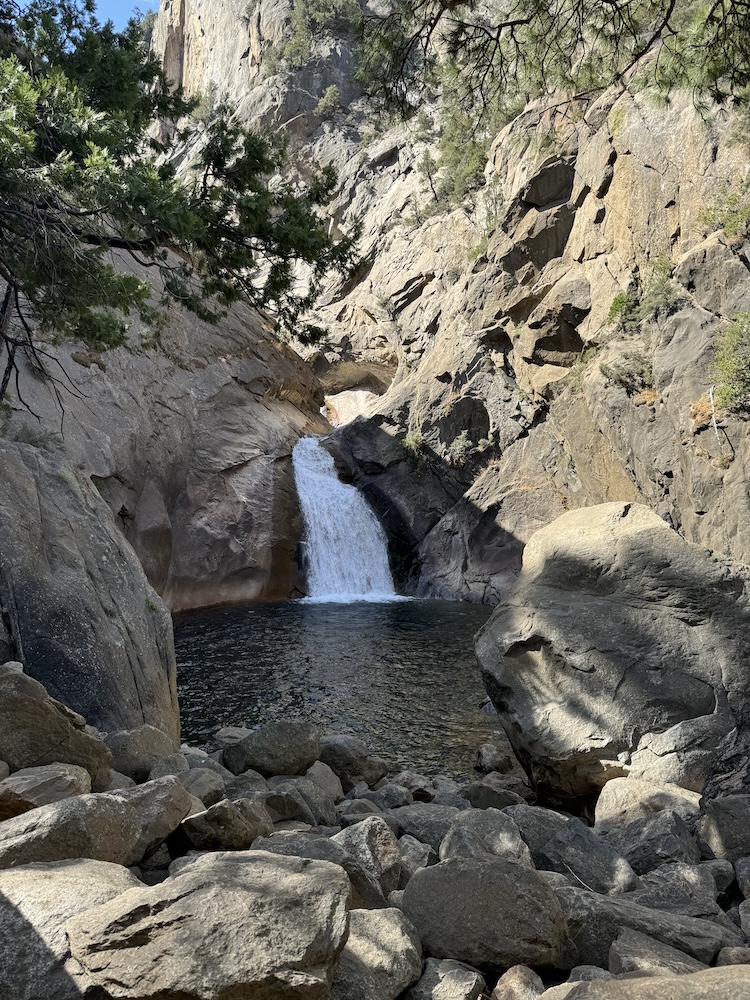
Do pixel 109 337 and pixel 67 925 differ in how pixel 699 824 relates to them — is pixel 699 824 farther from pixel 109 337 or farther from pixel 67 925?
pixel 109 337

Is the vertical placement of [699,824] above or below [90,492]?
below

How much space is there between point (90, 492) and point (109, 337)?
191cm

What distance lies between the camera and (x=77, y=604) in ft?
22.9

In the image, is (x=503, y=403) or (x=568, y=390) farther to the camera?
(x=503, y=403)

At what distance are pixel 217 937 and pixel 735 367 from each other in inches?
466

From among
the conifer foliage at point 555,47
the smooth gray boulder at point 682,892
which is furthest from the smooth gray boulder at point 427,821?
the conifer foliage at point 555,47

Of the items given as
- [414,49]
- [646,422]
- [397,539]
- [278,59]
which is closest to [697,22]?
[414,49]

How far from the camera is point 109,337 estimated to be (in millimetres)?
8555

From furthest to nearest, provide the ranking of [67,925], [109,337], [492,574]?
[492,574] → [109,337] → [67,925]

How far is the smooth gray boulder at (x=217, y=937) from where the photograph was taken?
215 centimetres

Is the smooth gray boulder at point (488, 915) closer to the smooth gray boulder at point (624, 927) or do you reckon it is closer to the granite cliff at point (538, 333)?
the smooth gray boulder at point (624, 927)

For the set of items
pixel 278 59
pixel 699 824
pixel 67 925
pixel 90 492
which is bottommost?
pixel 699 824

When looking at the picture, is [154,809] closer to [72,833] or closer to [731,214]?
[72,833]

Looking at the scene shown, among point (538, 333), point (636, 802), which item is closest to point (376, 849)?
point (636, 802)
